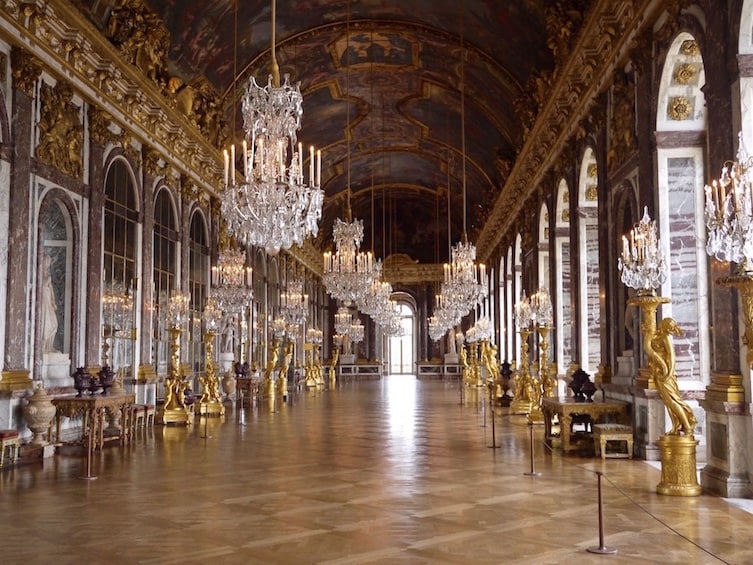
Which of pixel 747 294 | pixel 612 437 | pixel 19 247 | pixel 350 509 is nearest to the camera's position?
pixel 747 294

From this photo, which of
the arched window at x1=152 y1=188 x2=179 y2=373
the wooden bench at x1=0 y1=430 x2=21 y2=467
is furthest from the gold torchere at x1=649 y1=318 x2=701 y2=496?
the arched window at x1=152 y1=188 x2=179 y2=373

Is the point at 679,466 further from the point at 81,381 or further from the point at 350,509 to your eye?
the point at 81,381

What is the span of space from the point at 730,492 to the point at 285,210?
16.2ft

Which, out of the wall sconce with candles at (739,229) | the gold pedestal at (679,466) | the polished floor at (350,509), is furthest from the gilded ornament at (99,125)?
the wall sconce with candles at (739,229)

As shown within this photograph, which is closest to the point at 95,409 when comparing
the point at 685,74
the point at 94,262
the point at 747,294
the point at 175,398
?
the point at 94,262

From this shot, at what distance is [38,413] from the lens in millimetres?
9961

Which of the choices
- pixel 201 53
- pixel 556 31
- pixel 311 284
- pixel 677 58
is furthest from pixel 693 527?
pixel 311 284

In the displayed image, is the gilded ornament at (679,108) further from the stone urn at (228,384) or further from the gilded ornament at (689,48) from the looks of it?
the stone urn at (228,384)

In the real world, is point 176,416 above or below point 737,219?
below

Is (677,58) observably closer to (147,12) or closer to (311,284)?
(147,12)

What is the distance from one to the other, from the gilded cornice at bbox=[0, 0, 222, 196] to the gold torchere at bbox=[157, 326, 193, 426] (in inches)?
171

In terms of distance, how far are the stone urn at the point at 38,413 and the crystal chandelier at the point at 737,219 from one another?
8343 mm

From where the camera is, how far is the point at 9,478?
833 centimetres

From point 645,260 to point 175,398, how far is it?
31.9ft
